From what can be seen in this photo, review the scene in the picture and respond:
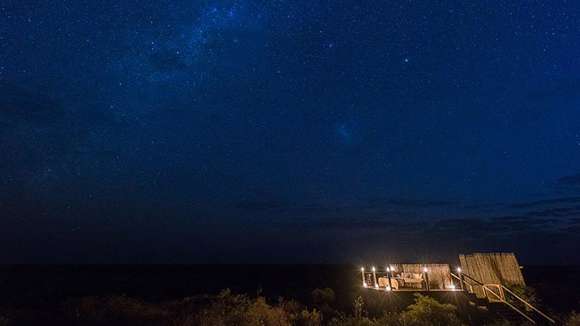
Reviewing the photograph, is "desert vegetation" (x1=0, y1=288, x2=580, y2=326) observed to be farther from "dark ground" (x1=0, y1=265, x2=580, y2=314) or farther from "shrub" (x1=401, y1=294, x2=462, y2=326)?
"dark ground" (x1=0, y1=265, x2=580, y2=314)

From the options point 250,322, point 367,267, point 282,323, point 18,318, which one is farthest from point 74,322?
point 367,267

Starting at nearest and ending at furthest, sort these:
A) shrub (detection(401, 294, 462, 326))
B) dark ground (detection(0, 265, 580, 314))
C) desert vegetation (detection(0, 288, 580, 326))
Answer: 1. desert vegetation (detection(0, 288, 580, 326))
2. shrub (detection(401, 294, 462, 326))
3. dark ground (detection(0, 265, 580, 314))

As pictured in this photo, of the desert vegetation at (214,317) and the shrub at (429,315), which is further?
the shrub at (429,315)

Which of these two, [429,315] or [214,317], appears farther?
[429,315]

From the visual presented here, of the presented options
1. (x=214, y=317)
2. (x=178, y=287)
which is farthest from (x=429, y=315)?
(x=178, y=287)

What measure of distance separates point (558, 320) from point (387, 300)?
8112 mm

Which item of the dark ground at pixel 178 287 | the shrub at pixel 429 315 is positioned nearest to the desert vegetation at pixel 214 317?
the shrub at pixel 429 315

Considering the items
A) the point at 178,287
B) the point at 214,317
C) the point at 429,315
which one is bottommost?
the point at 178,287

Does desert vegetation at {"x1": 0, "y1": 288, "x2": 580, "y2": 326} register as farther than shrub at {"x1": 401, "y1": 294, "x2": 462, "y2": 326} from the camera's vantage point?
No

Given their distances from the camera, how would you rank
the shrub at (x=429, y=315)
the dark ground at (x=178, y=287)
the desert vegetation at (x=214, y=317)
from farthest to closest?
the dark ground at (x=178, y=287), the shrub at (x=429, y=315), the desert vegetation at (x=214, y=317)

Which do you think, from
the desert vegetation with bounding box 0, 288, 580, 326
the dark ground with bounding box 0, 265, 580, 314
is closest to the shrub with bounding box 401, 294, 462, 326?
the desert vegetation with bounding box 0, 288, 580, 326

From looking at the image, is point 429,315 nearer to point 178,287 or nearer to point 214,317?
point 214,317

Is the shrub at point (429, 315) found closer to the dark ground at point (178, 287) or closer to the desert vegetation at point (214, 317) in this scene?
the desert vegetation at point (214, 317)

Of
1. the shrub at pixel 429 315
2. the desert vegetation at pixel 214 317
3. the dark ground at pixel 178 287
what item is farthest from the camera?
the dark ground at pixel 178 287
